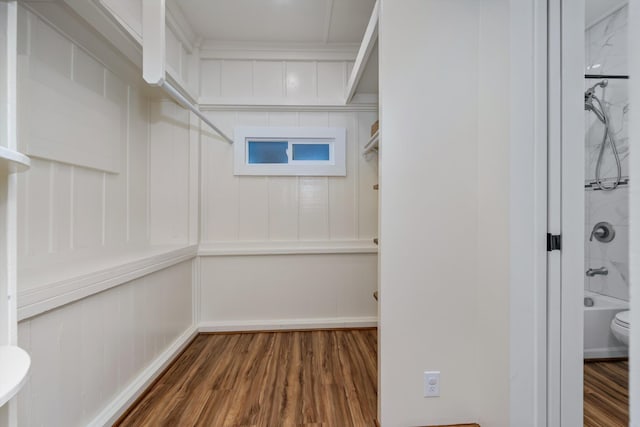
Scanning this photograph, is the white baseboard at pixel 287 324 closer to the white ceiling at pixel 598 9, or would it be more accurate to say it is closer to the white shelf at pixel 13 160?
the white shelf at pixel 13 160

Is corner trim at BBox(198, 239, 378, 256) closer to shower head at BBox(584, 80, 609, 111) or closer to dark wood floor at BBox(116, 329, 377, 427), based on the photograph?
dark wood floor at BBox(116, 329, 377, 427)

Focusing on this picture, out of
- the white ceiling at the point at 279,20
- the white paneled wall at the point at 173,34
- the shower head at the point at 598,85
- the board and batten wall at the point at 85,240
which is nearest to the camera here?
the shower head at the point at 598,85

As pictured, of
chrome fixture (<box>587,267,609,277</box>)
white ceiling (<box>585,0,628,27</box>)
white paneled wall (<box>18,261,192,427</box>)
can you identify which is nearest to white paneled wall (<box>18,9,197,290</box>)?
white paneled wall (<box>18,261,192,427</box>)

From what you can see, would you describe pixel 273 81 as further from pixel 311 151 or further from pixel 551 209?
pixel 551 209

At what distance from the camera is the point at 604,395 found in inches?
42.8

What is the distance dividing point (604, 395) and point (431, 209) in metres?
0.97

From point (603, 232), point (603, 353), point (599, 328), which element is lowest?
point (603, 353)

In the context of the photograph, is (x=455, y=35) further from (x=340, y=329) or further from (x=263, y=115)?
(x=340, y=329)

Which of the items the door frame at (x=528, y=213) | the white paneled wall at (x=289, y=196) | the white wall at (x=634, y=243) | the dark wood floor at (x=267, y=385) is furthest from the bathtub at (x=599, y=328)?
the white paneled wall at (x=289, y=196)

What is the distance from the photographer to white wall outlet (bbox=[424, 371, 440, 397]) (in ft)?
4.60

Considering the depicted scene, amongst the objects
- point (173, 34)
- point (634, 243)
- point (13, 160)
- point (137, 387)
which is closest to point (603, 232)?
point (634, 243)

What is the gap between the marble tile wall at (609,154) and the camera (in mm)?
988

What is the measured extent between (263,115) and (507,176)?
7.09ft

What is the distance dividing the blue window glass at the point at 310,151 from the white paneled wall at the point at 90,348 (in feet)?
5.02
